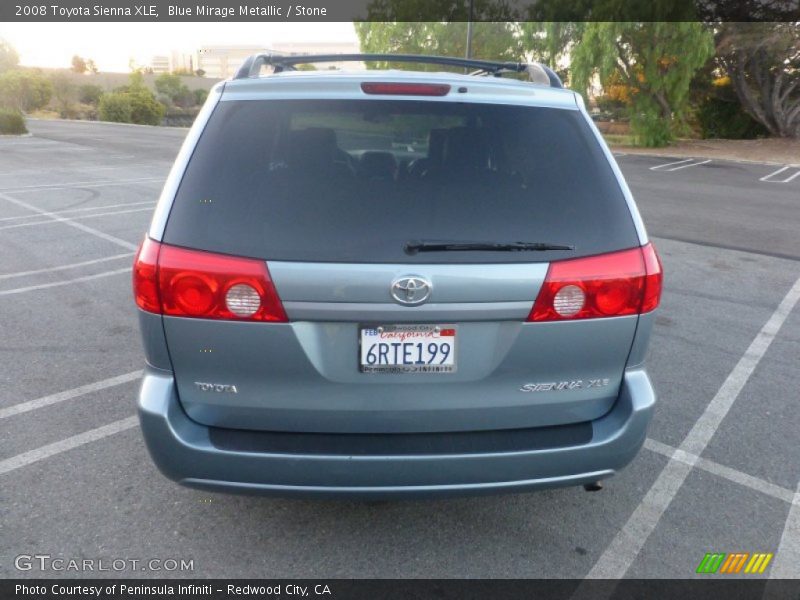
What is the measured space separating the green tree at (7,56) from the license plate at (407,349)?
2829 inches

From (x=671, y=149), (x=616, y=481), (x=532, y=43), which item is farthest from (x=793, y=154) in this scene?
(x=616, y=481)

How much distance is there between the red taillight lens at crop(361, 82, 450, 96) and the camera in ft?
7.81

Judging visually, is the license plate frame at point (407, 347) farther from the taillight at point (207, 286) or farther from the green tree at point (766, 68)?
the green tree at point (766, 68)

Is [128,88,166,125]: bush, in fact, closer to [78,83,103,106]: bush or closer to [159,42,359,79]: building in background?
[78,83,103,106]: bush

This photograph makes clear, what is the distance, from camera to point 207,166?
7.51 feet

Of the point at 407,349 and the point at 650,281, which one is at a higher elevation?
the point at 650,281

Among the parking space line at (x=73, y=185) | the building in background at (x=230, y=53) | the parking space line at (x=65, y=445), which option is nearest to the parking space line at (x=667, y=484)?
the parking space line at (x=65, y=445)

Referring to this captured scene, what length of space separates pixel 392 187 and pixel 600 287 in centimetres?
80

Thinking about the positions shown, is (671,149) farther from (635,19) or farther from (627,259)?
(627,259)

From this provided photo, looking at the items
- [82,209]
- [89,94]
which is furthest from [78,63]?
[82,209]

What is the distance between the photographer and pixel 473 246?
7.13 feet

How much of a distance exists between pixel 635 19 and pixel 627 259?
29.5m

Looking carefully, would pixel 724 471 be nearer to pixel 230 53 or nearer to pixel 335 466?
pixel 335 466

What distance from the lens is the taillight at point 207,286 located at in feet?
7.05
